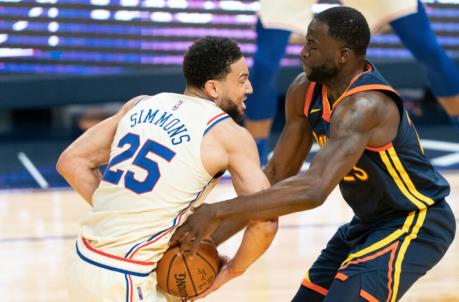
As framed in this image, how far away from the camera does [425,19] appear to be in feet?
17.6

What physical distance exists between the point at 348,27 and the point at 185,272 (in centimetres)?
95

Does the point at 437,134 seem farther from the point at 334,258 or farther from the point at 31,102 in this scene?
the point at 334,258

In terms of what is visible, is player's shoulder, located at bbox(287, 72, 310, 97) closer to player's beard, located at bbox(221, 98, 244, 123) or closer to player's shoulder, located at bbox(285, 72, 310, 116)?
player's shoulder, located at bbox(285, 72, 310, 116)

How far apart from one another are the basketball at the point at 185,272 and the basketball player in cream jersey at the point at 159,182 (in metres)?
0.03

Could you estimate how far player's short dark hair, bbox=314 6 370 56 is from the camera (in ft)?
9.78

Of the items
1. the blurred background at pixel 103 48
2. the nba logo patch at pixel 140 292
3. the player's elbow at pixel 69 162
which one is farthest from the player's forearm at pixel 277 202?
the blurred background at pixel 103 48

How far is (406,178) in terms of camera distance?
9.90ft

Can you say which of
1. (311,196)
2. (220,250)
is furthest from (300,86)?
(220,250)

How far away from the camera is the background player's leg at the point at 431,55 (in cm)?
533

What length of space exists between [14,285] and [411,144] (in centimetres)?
239

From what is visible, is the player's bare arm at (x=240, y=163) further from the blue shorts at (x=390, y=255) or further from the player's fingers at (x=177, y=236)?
the blue shorts at (x=390, y=255)

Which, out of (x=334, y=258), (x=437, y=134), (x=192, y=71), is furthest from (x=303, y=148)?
(x=437, y=134)

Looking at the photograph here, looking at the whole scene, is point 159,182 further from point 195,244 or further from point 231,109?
point 231,109

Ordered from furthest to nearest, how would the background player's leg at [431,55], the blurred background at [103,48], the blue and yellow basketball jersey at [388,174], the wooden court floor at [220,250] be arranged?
the blurred background at [103,48], the background player's leg at [431,55], the wooden court floor at [220,250], the blue and yellow basketball jersey at [388,174]
